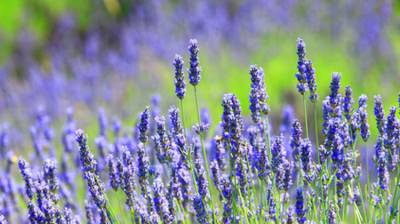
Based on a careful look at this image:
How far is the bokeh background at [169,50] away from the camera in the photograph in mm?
5988

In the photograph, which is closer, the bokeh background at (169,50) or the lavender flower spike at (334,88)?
the lavender flower spike at (334,88)

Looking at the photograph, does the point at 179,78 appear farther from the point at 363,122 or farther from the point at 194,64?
the point at 363,122

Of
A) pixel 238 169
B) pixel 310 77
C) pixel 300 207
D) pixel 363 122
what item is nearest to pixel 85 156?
pixel 238 169

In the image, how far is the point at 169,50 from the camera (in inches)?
257

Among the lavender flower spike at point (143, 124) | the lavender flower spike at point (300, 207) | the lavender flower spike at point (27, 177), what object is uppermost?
the lavender flower spike at point (143, 124)

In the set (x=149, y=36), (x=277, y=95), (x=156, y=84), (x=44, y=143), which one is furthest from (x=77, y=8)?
(x=44, y=143)

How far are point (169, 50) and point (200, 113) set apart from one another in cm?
299

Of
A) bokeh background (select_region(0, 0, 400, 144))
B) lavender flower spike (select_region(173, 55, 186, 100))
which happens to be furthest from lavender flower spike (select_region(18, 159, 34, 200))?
bokeh background (select_region(0, 0, 400, 144))

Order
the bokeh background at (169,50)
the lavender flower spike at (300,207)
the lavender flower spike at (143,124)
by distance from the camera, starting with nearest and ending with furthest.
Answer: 1. the lavender flower spike at (300,207)
2. the lavender flower spike at (143,124)
3. the bokeh background at (169,50)

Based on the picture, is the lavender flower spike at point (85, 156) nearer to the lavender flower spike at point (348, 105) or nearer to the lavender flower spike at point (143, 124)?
the lavender flower spike at point (143, 124)

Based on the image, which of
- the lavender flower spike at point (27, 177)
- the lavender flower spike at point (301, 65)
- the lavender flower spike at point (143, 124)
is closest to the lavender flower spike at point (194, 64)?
the lavender flower spike at point (143, 124)

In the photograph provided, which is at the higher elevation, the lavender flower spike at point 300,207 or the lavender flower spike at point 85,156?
the lavender flower spike at point 85,156

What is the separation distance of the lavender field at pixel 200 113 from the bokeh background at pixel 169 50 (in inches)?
0.8

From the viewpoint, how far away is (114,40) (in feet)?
28.1
